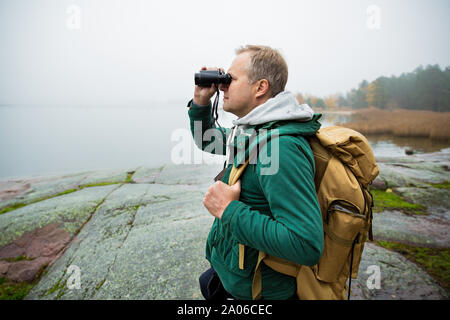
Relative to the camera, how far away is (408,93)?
54438 mm

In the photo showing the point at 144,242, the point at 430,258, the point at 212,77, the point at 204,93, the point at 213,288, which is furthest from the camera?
the point at 144,242

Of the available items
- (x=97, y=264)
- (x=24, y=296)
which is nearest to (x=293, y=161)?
(x=97, y=264)

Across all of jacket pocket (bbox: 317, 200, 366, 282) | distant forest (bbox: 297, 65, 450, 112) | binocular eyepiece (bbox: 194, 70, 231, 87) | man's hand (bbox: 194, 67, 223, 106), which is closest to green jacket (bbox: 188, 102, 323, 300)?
jacket pocket (bbox: 317, 200, 366, 282)

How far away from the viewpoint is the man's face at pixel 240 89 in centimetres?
176

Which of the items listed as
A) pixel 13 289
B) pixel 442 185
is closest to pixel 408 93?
pixel 442 185

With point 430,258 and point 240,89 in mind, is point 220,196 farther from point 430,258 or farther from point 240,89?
point 430,258

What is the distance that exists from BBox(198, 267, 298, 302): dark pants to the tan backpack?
1.73ft

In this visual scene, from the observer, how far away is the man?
122 cm

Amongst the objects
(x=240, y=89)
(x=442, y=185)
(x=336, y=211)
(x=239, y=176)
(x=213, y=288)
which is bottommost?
(x=442, y=185)

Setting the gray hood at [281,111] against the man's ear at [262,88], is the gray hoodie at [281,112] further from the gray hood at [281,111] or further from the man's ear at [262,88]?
the man's ear at [262,88]

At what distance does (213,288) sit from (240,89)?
177cm

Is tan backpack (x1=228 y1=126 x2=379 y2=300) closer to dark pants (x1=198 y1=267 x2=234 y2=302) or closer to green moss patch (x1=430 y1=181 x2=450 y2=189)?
dark pants (x1=198 y1=267 x2=234 y2=302)

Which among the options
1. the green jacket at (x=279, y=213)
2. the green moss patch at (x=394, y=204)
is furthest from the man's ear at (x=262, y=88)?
the green moss patch at (x=394, y=204)
